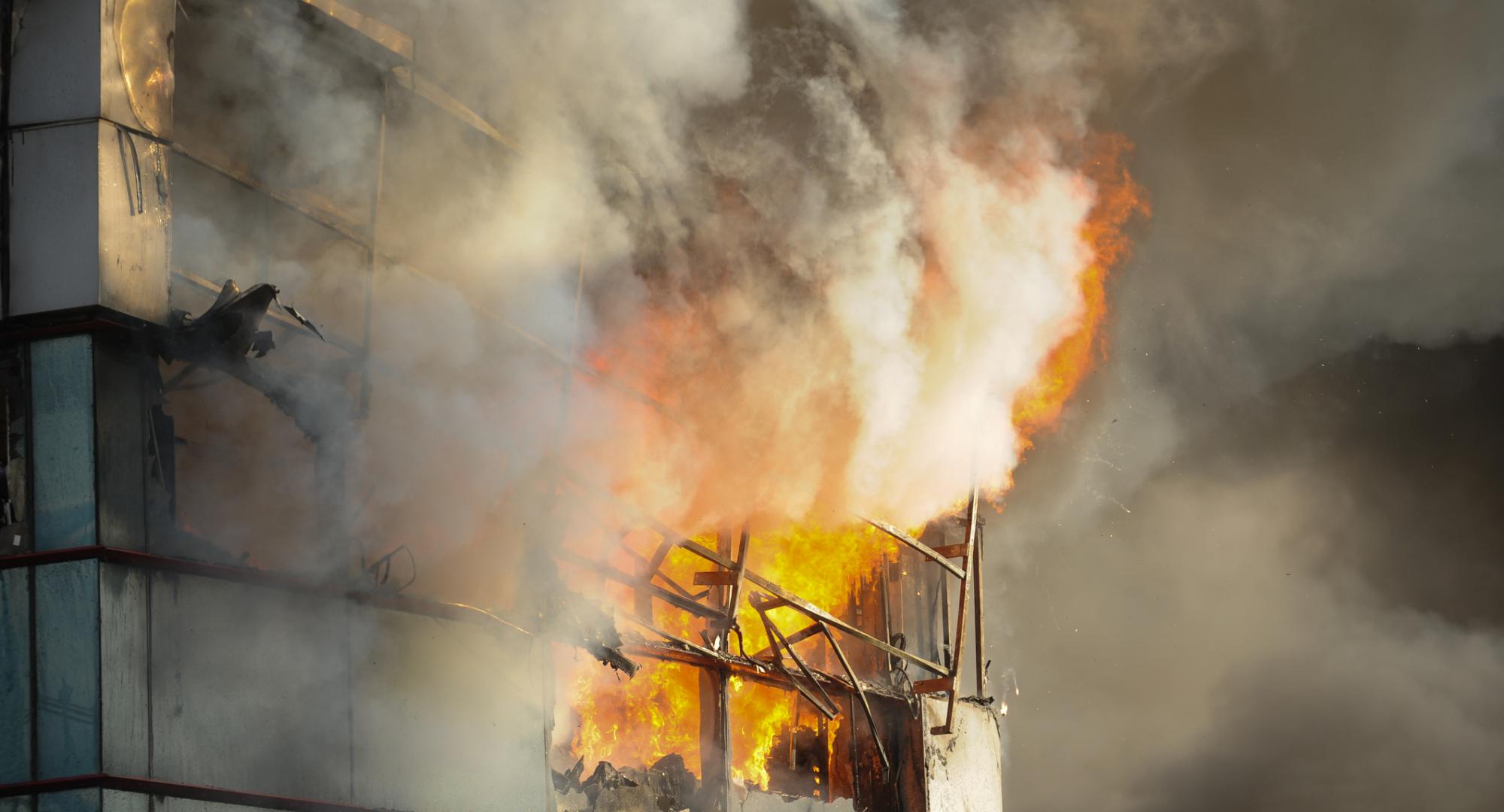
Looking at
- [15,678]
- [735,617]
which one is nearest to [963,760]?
[735,617]

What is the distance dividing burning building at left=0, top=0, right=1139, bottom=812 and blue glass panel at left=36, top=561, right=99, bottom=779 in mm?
19

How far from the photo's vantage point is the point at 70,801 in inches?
295

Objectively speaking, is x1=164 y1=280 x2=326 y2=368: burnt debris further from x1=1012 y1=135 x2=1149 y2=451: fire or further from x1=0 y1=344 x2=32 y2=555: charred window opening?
x1=1012 y1=135 x2=1149 y2=451: fire

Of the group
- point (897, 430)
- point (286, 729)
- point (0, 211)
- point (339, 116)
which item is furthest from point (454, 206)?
point (897, 430)

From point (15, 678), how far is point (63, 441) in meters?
1.34

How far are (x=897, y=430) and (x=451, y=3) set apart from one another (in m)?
5.73

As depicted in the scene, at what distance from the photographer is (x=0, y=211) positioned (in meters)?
8.40

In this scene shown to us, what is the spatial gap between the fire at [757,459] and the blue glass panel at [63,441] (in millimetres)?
4467

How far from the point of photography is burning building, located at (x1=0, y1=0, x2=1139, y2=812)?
26.7ft

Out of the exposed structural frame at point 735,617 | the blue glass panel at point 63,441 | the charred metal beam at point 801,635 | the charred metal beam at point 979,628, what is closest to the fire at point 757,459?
the exposed structural frame at point 735,617

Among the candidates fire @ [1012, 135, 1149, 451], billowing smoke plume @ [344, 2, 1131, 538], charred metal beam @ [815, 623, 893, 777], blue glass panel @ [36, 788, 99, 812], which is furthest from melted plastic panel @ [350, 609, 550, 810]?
fire @ [1012, 135, 1149, 451]

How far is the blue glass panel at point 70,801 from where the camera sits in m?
7.48

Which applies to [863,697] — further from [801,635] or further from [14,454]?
[14,454]

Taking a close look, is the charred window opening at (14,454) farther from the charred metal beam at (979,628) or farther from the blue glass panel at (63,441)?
the charred metal beam at (979,628)
